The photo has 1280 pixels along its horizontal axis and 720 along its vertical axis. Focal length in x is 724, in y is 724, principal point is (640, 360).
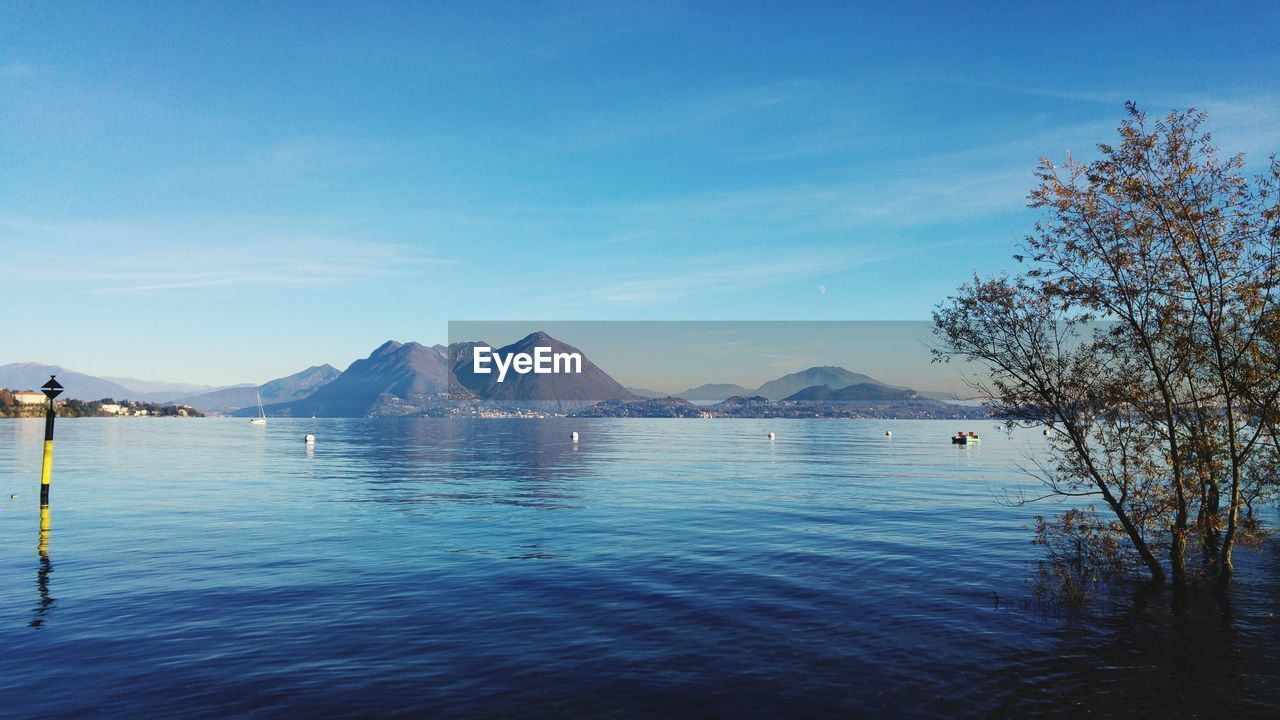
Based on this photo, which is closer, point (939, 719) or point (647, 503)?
point (939, 719)

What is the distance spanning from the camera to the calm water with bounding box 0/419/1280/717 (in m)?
15.0

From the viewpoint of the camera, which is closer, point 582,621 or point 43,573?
point 582,621

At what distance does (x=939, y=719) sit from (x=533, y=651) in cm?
920

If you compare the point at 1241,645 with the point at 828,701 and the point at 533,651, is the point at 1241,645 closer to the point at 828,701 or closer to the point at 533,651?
the point at 828,701

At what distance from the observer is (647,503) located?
48688mm

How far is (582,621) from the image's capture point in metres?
20.4

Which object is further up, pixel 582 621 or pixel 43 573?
pixel 43 573

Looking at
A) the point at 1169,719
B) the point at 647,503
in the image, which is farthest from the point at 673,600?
the point at 647,503

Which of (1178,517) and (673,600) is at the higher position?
(1178,517)

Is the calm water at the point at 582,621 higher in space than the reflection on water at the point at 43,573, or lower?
lower

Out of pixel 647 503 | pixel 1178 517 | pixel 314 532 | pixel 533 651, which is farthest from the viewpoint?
pixel 647 503

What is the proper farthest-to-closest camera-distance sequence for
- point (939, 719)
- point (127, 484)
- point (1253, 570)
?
point (127, 484) < point (1253, 570) < point (939, 719)

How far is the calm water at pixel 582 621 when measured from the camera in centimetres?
1497

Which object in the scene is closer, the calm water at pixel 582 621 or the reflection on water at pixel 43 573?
the calm water at pixel 582 621
